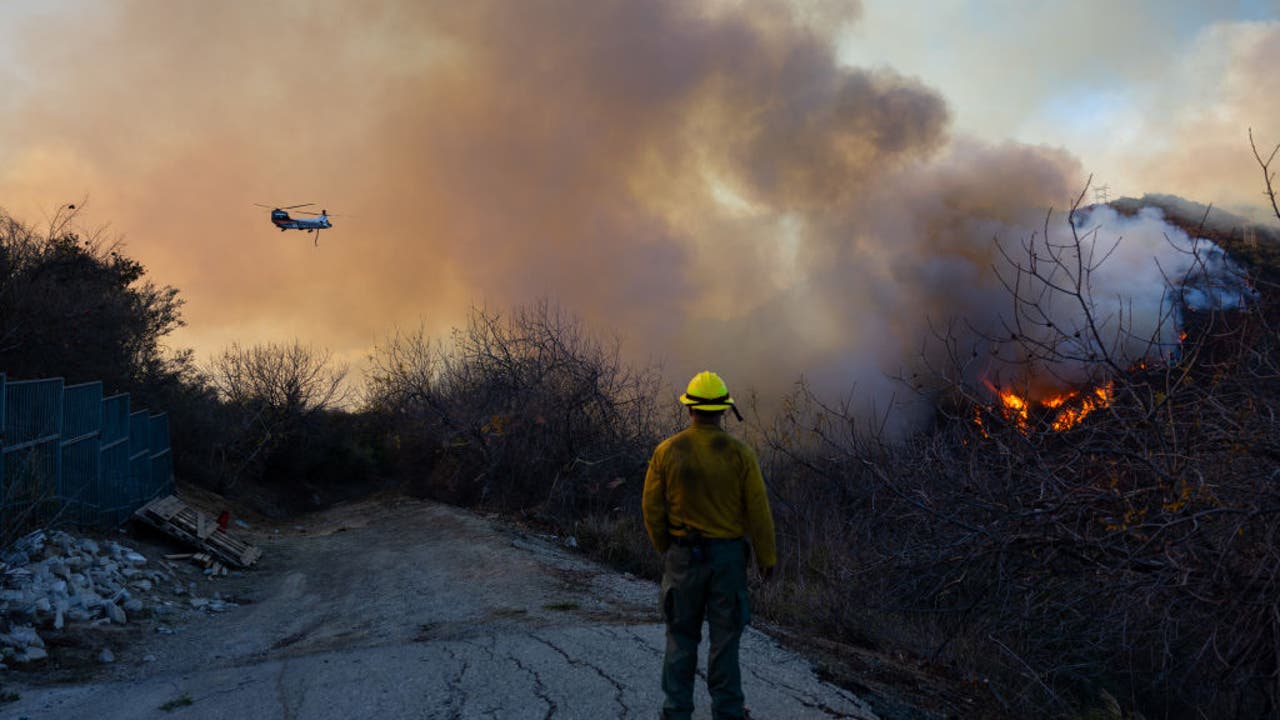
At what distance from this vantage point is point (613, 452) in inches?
658

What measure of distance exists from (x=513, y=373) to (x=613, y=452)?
12.2 ft

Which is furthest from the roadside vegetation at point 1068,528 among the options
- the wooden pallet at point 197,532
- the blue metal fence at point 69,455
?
the wooden pallet at point 197,532

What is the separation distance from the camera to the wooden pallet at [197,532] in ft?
44.7

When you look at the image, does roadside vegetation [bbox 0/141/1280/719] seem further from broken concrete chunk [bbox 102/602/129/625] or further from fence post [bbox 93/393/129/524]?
broken concrete chunk [bbox 102/602/129/625]

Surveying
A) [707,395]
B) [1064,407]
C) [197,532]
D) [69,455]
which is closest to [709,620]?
[707,395]

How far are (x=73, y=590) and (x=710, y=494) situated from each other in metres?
8.46

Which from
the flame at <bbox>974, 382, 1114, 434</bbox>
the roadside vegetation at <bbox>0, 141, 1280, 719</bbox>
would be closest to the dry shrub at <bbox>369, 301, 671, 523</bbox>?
the roadside vegetation at <bbox>0, 141, 1280, 719</bbox>

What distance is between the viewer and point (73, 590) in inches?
371

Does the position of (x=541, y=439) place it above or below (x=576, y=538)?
above

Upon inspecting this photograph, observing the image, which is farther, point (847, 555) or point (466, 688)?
point (847, 555)

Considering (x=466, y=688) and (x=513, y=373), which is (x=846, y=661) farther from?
(x=513, y=373)

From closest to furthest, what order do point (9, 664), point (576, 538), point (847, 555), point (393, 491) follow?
point (9, 664)
point (847, 555)
point (576, 538)
point (393, 491)

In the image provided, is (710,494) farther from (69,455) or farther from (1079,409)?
(69,455)

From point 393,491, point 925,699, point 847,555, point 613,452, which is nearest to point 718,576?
point 925,699
